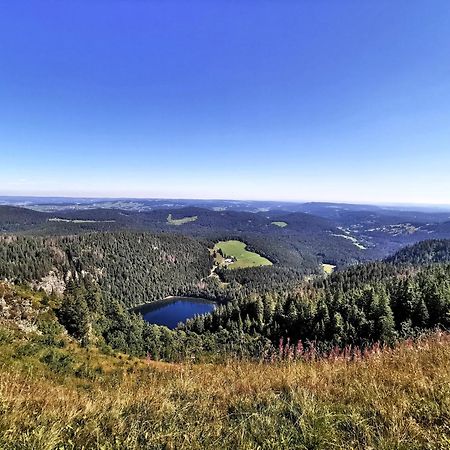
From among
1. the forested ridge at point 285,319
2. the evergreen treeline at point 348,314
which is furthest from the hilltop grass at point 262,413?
the evergreen treeline at point 348,314

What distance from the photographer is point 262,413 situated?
4.53 m

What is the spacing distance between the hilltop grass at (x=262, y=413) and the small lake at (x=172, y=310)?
148 m

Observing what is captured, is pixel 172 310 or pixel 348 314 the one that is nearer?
pixel 348 314

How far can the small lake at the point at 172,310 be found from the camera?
15438 cm

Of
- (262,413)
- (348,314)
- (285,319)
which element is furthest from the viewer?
(285,319)

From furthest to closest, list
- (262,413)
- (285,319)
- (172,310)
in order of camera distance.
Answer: (172,310)
(285,319)
(262,413)

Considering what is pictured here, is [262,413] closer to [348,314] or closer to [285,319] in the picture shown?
[348,314]

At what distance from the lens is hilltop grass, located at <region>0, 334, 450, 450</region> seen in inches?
144

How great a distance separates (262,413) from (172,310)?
179776mm

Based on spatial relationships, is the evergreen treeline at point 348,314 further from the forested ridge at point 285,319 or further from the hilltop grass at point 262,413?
the hilltop grass at point 262,413

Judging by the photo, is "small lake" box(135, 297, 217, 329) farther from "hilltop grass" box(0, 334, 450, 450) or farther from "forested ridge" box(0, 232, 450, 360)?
"hilltop grass" box(0, 334, 450, 450)

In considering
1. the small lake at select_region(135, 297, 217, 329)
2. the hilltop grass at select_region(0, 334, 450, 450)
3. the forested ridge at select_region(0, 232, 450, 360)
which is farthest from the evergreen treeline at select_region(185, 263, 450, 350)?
the small lake at select_region(135, 297, 217, 329)

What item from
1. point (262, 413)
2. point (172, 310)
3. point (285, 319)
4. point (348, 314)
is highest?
point (262, 413)

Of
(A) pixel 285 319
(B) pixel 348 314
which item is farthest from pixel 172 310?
(B) pixel 348 314
